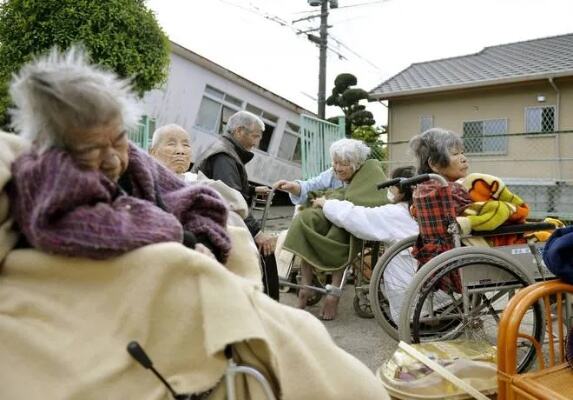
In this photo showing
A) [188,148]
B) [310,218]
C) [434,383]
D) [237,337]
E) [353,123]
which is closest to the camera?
[237,337]

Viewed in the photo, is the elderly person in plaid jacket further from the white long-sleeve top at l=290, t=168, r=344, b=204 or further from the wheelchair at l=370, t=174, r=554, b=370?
Result: the white long-sleeve top at l=290, t=168, r=344, b=204

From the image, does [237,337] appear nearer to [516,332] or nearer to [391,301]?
[516,332]

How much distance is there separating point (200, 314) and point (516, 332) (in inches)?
45.4

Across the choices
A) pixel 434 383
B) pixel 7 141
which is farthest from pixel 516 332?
pixel 7 141

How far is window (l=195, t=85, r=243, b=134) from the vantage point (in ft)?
44.6

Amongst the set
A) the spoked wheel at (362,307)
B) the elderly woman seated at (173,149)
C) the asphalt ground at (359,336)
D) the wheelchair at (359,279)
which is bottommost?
the asphalt ground at (359,336)

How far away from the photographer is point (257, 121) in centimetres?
344

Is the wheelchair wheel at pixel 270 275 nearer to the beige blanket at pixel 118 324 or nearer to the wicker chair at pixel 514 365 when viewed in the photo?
the wicker chair at pixel 514 365

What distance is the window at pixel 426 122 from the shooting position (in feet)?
43.0

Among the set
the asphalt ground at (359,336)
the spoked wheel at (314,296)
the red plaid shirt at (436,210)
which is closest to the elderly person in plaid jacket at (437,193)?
Answer: the red plaid shirt at (436,210)

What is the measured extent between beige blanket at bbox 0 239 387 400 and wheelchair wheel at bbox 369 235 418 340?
7.21 ft

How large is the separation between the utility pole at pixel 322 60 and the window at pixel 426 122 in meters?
2.58

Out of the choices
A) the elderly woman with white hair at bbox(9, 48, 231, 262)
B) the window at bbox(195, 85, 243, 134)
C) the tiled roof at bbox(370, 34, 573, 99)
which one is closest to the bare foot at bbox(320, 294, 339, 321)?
the elderly woman with white hair at bbox(9, 48, 231, 262)

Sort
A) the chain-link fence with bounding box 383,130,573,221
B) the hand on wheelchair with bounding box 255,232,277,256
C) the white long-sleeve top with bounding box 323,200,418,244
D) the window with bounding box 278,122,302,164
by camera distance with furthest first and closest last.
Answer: the window with bounding box 278,122,302,164, the chain-link fence with bounding box 383,130,573,221, the white long-sleeve top with bounding box 323,200,418,244, the hand on wheelchair with bounding box 255,232,277,256
